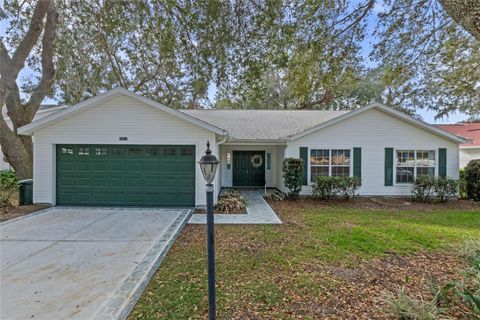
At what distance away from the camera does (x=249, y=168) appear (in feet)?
48.5

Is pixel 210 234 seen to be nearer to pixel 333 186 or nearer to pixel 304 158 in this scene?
pixel 333 186

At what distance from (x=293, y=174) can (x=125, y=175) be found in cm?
666

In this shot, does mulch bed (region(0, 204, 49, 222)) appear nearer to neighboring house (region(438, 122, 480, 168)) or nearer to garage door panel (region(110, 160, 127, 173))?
garage door panel (region(110, 160, 127, 173))

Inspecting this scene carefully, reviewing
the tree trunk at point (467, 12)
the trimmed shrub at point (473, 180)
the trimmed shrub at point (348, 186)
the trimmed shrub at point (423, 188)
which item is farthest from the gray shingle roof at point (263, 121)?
the tree trunk at point (467, 12)

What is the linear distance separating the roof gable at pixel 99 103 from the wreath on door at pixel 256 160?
18.5ft

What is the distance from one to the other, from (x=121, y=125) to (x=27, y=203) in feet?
14.8

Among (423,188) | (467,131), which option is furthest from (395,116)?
(467,131)

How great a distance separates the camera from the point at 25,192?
31.0ft

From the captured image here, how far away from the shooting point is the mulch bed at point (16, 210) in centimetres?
789

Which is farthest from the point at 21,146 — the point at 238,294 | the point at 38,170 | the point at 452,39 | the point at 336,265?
the point at 452,39

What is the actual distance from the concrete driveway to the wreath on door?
24.2 feet

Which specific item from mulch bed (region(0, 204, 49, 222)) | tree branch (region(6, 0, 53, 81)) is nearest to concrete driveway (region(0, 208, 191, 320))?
mulch bed (region(0, 204, 49, 222))

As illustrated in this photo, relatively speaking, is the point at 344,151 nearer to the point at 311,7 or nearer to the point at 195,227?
the point at 311,7

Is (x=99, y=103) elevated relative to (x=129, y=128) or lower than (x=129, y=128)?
elevated
